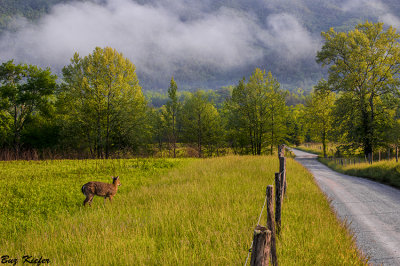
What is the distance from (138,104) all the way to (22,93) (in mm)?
16133

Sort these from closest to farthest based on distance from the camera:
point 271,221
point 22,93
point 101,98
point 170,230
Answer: point 271,221 → point 170,230 → point 101,98 → point 22,93

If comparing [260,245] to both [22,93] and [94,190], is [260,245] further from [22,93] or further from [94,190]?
[22,93]

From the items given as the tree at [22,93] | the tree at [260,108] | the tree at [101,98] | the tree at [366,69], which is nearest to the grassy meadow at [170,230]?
the tree at [101,98]

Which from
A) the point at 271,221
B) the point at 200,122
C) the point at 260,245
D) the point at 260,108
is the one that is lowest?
the point at 271,221

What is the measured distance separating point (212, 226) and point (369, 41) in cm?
3112

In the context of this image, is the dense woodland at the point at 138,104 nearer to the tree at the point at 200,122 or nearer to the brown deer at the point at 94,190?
the tree at the point at 200,122

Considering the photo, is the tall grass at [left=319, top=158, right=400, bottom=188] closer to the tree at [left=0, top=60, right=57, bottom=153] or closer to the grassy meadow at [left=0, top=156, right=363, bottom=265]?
the grassy meadow at [left=0, top=156, right=363, bottom=265]

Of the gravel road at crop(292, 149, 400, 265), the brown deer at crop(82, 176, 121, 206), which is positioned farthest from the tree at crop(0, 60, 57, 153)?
the gravel road at crop(292, 149, 400, 265)

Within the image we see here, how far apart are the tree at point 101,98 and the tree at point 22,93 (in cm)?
311

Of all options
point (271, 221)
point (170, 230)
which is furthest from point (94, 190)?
point (271, 221)

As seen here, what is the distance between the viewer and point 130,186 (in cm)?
1049

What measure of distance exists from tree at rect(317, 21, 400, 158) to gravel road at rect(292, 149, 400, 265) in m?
15.5

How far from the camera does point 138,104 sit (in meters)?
31.7

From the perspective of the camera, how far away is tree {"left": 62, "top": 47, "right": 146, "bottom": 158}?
28.7 m
